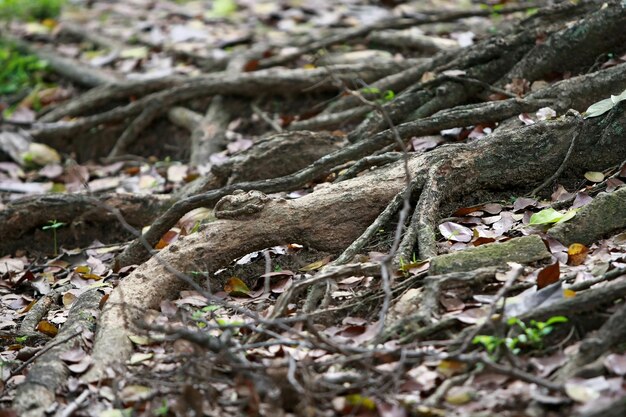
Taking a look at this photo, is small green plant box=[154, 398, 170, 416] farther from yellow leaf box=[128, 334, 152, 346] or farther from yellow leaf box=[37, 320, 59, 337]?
yellow leaf box=[37, 320, 59, 337]

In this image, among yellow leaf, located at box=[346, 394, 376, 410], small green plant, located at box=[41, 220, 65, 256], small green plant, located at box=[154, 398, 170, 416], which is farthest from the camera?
small green plant, located at box=[41, 220, 65, 256]

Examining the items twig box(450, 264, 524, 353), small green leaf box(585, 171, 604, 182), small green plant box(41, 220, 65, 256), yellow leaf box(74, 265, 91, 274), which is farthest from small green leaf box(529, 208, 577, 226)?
small green plant box(41, 220, 65, 256)

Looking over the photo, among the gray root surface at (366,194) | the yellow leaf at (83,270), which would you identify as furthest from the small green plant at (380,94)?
the yellow leaf at (83,270)

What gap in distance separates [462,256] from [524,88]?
1948 mm

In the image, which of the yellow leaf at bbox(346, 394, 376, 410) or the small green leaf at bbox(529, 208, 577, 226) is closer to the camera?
the yellow leaf at bbox(346, 394, 376, 410)

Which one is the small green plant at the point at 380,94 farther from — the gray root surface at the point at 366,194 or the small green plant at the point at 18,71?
the small green plant at the point at 18,71

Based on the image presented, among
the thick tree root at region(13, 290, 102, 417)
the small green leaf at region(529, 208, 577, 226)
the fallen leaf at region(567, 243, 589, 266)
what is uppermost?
the small green leaf at region(529, 208, 577, 226)

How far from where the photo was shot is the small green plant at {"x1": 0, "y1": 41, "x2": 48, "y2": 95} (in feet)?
26.0

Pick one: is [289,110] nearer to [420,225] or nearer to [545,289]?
[420,225]

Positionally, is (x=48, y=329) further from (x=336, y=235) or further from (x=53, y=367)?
(x=336, y=235)

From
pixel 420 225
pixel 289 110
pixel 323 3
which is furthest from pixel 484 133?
pixel 323 3

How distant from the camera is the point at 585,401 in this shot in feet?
9.00

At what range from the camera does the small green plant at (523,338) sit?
3.04 metres

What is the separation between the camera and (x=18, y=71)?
317 inches
